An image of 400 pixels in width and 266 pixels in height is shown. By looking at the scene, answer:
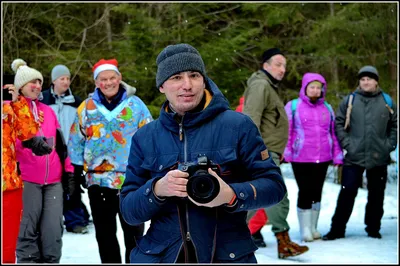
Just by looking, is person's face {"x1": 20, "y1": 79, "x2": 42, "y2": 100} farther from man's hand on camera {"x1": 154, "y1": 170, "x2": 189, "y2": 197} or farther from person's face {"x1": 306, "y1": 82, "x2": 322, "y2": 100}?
man's hand on camera {"x1": 154, "y1": 170, "x2": 189, "y2": 197}

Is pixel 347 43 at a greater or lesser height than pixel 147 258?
greater

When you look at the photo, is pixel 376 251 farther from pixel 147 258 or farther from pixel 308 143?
pixel 147 258

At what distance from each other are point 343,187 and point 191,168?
6.07 metres

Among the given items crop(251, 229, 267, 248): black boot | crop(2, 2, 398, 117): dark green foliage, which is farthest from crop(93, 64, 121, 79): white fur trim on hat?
crop(2, 2, 398, 117): dark green foliage

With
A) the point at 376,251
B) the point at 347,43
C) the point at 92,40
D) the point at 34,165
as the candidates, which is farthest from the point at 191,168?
the point at 92,40

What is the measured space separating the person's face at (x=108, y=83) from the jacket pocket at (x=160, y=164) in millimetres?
3028

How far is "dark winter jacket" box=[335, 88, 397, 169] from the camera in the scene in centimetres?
817

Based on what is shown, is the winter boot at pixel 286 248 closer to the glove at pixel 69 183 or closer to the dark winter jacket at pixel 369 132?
the dark winter jacket at pixel 369 132

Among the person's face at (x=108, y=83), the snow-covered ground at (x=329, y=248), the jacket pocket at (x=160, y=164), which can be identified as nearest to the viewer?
the jacket pocket at (x=160, y=164)

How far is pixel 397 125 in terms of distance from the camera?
27.0ft

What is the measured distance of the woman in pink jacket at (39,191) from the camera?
6172mm

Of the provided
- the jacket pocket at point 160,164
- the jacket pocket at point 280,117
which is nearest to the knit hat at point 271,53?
the jacket pocket at point 280,117

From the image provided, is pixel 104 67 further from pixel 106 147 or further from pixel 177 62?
pixel 177 62

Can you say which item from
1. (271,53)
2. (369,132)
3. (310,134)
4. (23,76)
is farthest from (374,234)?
(23,76)
